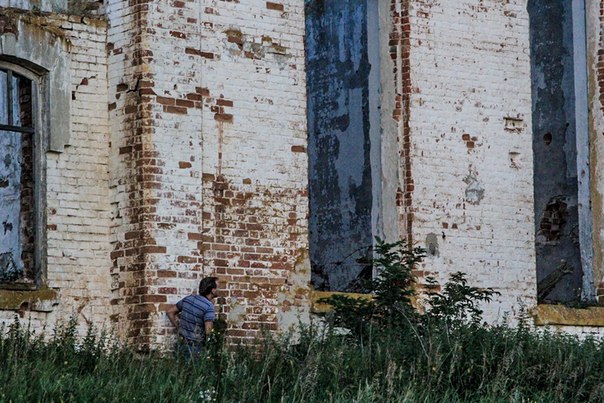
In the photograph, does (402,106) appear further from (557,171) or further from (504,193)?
(557,171)

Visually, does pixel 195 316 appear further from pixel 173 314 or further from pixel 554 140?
pixel 554 140

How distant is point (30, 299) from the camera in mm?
11953

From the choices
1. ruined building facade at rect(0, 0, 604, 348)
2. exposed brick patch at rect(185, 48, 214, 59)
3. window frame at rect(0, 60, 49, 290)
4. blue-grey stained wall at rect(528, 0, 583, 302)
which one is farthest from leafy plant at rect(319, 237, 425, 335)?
blue-grey stained wall at rect(528, 0, 583, 302)

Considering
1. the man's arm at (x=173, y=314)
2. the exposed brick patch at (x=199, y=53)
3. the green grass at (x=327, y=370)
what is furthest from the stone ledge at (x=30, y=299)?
the exposed brick patch at (x=199, y=53)

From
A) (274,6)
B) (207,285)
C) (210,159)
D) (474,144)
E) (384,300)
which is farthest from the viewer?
(474,144)

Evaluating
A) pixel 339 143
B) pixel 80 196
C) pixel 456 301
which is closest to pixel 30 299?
pixel 80 196

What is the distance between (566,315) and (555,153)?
3525 mm

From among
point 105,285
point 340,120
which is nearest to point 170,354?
point 105,285

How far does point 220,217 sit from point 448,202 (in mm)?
2509

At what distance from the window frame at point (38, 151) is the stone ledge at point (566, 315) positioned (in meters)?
5.09

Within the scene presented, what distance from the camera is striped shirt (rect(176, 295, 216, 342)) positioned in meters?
11.9

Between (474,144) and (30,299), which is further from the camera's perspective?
(474,144)

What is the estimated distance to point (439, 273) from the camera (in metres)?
13.9

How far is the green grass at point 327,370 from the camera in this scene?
9.48 m
